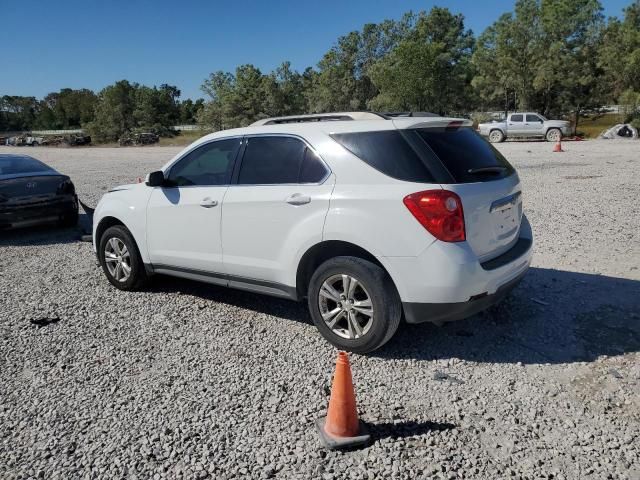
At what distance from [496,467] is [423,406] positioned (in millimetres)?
662

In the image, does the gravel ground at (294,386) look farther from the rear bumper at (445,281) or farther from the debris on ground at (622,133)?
the debris on ground at (622,133)

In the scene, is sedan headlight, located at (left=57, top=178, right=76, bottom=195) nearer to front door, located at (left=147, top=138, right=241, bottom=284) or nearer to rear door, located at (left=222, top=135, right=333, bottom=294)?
front door, located at (left=147, top=138, right=241, bottom=284)

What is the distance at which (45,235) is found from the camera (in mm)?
9211

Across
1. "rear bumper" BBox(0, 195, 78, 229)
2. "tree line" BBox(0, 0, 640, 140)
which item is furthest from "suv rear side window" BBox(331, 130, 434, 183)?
"tree line" BBox(0, 0, 640, 140)

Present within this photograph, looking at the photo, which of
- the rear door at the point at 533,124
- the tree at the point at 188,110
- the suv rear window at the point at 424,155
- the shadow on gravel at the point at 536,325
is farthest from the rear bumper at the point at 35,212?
the tree at the point at 188,110

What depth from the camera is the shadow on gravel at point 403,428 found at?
3023 millimetres

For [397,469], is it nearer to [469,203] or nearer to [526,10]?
[469,203]

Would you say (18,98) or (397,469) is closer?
(397,469)

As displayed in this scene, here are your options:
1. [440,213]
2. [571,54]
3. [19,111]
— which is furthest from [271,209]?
[19,111]

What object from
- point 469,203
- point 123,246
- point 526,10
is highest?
point 526,10

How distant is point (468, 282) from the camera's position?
11.5ft

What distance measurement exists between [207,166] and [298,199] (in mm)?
1310

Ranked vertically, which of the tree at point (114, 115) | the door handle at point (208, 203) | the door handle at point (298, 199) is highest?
the tree at point (114, 115)

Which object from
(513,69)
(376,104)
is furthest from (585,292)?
(376,104)
